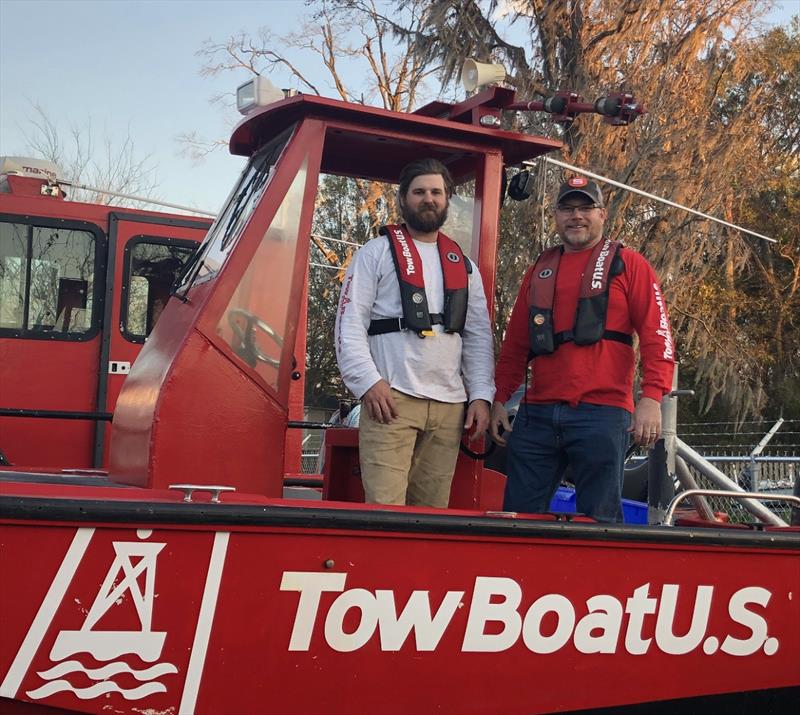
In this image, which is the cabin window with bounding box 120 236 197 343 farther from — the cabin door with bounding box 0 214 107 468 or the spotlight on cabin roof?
the spotlight on cabin roof

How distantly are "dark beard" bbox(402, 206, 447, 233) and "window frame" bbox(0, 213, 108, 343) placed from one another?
4637 millimetres

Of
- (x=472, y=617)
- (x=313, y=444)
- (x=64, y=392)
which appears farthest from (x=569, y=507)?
(x=313, y=444)

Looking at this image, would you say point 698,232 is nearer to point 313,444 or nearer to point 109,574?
point 313,444

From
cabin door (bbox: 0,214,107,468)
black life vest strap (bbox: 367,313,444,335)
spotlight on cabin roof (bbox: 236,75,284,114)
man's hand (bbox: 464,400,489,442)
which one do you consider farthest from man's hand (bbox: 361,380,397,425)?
cabin door (bbox: 0,214,107,468)

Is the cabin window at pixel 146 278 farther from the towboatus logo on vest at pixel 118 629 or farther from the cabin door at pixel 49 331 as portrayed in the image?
the towboatus logo on vest at pixel 118 629

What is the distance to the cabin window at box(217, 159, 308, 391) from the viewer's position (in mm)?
3592

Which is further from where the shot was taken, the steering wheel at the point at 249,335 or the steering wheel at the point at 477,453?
the steering wheel at the point at 477,453

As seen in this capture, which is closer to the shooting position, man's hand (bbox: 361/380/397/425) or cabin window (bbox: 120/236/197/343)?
man's hand (bbox: 361/380/397/425)

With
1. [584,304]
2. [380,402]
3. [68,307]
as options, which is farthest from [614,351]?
[68,307]

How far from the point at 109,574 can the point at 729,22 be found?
17378 mm

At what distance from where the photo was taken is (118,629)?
2.85 meters

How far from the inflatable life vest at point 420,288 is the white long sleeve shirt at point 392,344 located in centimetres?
2

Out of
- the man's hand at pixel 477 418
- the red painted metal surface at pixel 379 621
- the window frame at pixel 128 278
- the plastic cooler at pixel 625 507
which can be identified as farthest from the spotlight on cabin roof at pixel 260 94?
the window frame at pixel 128 278

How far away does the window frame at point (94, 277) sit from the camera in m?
7.59
